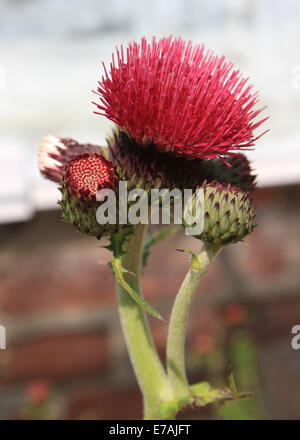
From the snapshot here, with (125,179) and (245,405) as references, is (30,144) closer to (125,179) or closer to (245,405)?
(245,405)

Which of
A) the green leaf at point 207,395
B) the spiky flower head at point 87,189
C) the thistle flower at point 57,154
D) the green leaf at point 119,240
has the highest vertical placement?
the thistle flower at point 57,154

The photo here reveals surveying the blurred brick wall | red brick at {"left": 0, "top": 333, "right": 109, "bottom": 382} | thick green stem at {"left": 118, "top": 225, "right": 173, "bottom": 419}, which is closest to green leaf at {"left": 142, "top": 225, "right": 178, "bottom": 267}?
thick green stem at {"left": 118, "top": 225, "right": 173, "bottom": 419}

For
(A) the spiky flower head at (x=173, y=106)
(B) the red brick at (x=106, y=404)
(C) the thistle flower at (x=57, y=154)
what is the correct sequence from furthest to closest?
(B) the red brick at (x=106, y=404) → (C) the thistle flower at (x=57, y=154) → (A) the spiky flower head at (x=173, y=106)

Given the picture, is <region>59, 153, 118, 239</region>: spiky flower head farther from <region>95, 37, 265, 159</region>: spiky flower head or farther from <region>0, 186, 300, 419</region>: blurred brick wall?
<region>0, 186, 300, 419</region>: blurred brick wall

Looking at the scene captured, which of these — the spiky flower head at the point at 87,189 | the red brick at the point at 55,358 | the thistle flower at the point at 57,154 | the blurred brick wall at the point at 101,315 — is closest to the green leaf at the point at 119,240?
the spiky flower head at the point at 87,189

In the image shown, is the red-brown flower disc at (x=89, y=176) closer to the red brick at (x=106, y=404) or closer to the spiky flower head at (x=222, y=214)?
the spiky flower head at (x=222, y=214)
